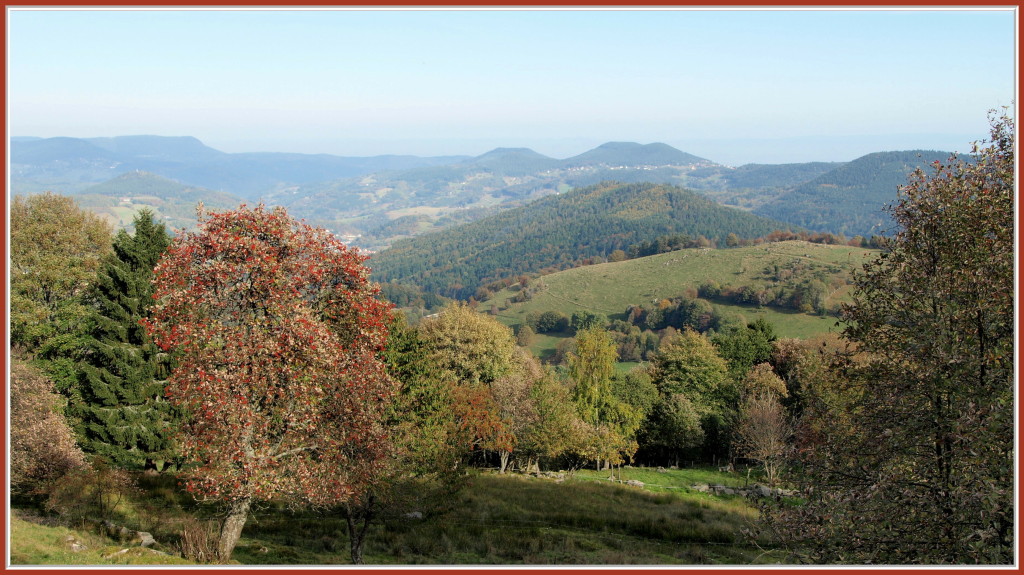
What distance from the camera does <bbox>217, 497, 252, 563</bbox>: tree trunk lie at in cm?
1277

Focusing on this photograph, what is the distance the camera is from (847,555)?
9031 millimetres

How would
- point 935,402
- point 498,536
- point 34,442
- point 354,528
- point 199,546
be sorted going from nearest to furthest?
point 935,402 < point 199,546 < point 354,528 < point 34,442 < point 498,536

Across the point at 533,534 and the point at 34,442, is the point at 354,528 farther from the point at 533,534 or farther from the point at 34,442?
the point at 34,442

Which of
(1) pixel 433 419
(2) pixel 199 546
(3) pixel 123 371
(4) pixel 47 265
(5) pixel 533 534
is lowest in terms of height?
(5) pixel 533 534

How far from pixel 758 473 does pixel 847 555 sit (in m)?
44.8

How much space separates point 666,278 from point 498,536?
15795 centimetres

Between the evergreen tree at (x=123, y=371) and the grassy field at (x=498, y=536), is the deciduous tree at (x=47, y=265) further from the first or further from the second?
the grassy field at (x=498, y=536)

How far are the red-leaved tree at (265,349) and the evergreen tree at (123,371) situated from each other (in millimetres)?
18467

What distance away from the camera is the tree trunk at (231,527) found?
12.8m

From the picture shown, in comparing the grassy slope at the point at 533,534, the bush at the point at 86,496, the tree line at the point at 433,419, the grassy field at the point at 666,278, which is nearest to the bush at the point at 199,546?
the tree line at the point at 433,419

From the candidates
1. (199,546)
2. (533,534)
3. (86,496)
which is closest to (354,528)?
(199,546)

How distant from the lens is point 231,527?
13.1 meters

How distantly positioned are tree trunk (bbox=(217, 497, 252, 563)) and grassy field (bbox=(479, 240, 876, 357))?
115 metres

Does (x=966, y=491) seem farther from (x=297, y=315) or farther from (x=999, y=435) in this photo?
(x=297, y=315)
